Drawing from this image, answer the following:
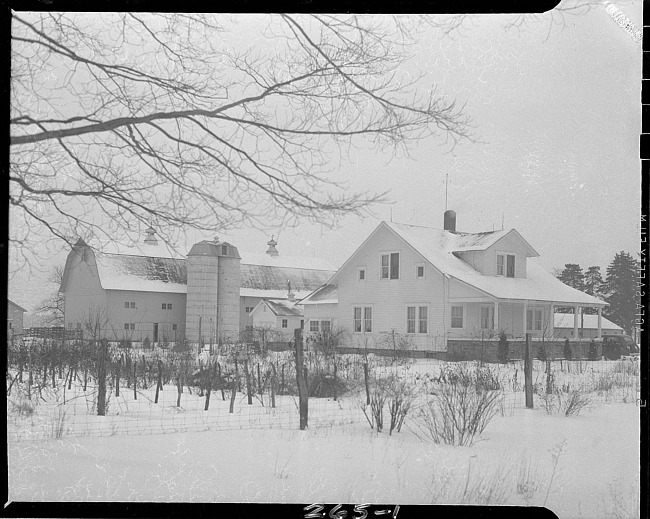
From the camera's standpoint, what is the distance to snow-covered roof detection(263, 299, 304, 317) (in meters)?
3.27

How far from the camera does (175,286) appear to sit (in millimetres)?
3271

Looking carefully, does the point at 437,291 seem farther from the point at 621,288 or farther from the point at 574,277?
the point at 621,288

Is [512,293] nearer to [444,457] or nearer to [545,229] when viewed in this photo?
[545,229]

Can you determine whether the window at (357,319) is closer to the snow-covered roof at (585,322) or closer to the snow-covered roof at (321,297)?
the snow-covered roof at (321,297)

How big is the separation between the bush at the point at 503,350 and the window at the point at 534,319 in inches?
4.5

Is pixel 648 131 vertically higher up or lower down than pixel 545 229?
higher up

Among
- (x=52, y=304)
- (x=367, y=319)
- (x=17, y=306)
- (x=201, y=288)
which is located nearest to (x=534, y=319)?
(x=367, y=319)

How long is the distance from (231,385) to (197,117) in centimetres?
115

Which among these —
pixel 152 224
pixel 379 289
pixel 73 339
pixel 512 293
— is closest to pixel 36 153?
pixel 152 224

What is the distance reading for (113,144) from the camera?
322 cm

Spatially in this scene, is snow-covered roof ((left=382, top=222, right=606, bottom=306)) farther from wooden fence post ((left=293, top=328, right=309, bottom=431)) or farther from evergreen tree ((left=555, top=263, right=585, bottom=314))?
wooden fence post ((left=293, top=328, right=309, bottom=431))

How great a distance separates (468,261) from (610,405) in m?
0.84

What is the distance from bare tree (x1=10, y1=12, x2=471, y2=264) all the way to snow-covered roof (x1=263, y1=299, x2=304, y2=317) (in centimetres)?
34

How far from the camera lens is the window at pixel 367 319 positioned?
329cm
